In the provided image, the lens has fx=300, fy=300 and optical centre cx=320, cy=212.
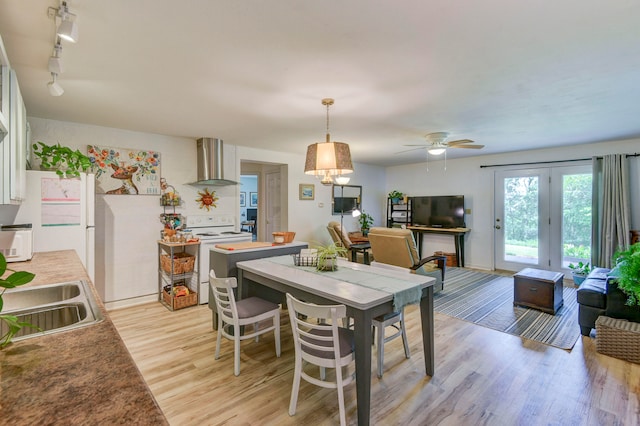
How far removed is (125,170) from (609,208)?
698cm

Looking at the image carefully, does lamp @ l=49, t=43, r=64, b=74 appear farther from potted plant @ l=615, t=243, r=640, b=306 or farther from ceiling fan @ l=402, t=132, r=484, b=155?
potted plant @ l=615, t=243, r=640, b=306

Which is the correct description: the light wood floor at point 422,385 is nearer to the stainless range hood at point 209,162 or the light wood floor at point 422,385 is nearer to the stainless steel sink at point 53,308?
the stainless steel sink at point 53,308

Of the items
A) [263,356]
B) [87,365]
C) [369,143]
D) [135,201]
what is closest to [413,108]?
[369,143]

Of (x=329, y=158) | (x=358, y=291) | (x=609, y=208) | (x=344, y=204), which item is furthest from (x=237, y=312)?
(x=609, y=208)

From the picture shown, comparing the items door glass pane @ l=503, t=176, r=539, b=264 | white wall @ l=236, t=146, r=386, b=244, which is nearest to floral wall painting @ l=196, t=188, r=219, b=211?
white wall @ l=236, t=146, r=386, b=244

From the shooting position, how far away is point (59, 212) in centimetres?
294

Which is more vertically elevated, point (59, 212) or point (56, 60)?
point (56, 60)

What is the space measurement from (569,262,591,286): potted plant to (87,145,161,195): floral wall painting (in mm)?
6340

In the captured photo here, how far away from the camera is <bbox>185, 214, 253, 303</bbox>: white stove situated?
3.99 meters

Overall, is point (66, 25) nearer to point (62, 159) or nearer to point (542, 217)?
point (62, 159)

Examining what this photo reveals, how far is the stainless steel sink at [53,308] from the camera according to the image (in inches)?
50.0

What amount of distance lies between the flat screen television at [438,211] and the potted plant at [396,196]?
0.33 m

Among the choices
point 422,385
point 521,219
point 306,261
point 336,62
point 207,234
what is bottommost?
point 422,385

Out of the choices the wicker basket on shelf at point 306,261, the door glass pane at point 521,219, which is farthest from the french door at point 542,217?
the wicker basket on shelf at point 306,261
